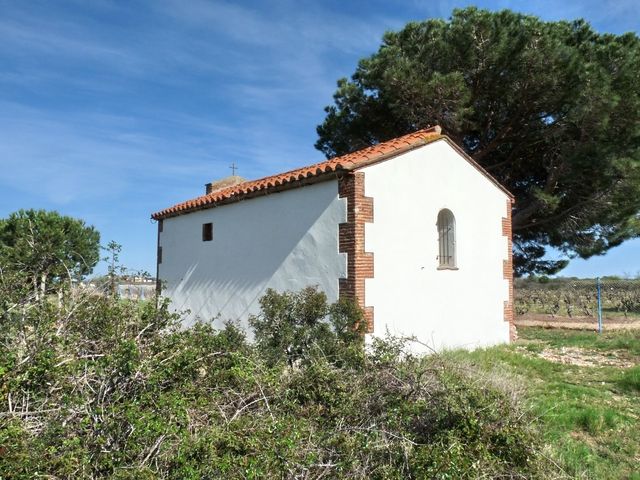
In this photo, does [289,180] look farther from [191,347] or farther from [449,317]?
[191,347]

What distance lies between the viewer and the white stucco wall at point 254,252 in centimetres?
771

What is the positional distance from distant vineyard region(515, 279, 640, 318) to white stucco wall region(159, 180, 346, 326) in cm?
1409

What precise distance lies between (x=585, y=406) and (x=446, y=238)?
416 cm

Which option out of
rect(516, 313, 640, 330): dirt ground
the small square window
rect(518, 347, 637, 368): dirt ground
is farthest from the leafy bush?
rect(516, 313, 640, 330): dirt ground

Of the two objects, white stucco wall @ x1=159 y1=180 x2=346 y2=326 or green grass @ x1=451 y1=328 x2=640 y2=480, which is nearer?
green grass @ x1=451 y1=328 x2=640 y2=480

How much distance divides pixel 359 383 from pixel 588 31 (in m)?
13.1

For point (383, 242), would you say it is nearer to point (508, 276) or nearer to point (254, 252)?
point (254, 252)

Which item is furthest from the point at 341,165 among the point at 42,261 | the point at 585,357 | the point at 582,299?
the point at 582,299

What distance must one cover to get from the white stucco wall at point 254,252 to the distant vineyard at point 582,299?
46.2 ft

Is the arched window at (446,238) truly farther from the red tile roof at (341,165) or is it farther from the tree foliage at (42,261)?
the tree foliage at (42,261)

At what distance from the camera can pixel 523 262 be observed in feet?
51.5

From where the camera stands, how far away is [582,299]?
22453 mm

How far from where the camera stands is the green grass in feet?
13.3

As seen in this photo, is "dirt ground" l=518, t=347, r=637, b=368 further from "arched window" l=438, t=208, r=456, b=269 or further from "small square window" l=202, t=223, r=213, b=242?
"small square window" l=202, t=223, r=213, b=242
